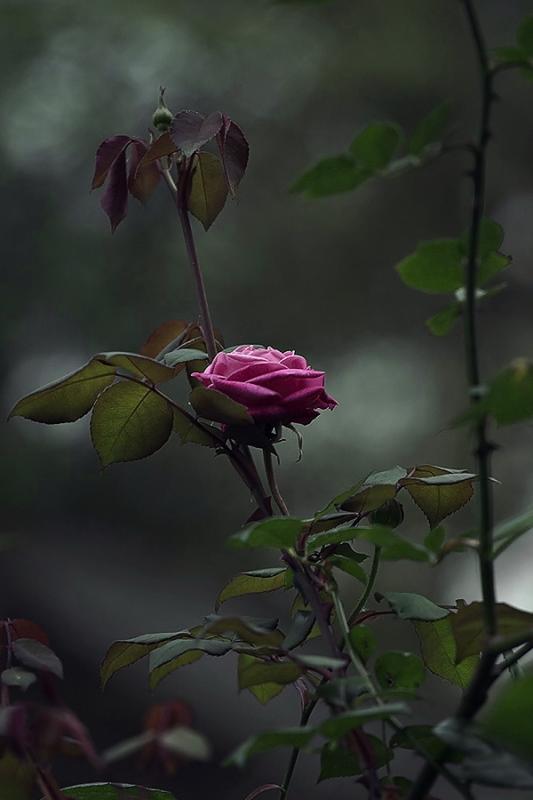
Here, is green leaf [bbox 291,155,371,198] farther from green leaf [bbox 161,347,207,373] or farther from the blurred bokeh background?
the blurred bokeh background

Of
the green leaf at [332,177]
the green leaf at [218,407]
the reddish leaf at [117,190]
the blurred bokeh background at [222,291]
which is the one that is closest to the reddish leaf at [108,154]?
the reddish leaf at [117,190]

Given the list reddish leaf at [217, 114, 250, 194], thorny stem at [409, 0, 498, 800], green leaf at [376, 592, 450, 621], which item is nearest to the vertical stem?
thorny stem at [409, 0, 498, 800]

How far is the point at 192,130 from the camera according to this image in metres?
0.44

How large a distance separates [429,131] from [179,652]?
199mm

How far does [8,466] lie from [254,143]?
94 cm

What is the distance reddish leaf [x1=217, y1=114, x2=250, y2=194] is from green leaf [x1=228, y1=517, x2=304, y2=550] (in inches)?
7.3

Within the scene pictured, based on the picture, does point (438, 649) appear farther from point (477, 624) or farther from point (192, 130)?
point (192, 130)

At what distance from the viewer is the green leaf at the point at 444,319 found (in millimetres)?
285

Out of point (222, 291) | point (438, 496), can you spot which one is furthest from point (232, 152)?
point (222, 291)

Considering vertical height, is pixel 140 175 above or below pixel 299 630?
above

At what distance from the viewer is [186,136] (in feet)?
1.42

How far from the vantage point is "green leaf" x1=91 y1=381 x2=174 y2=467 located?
16.5 inches

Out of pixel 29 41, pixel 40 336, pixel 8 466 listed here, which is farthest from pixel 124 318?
pixel 29 41

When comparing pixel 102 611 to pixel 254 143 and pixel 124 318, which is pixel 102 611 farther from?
pixel 254 143
